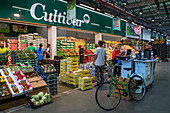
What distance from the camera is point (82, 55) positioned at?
1030 cm

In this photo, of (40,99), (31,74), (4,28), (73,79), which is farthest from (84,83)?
(4,28)

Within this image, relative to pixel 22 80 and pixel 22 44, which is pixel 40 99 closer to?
pixel 22 80

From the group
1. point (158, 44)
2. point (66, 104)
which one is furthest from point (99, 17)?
point (66, 104)

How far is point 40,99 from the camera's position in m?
3.89

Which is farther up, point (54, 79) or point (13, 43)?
point (13, 43)

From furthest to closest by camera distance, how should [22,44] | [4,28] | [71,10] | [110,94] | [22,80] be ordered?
[4,28], [22,44], [71,10], [22,80], [110,94]

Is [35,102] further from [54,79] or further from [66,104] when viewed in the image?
[54,79]

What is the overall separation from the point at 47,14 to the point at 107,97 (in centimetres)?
720

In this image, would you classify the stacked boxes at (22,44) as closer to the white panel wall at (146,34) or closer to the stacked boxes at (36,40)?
the stacked boxes at (36,40)

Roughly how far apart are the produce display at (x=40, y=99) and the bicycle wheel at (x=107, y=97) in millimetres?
1568

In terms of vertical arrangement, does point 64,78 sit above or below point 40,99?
above

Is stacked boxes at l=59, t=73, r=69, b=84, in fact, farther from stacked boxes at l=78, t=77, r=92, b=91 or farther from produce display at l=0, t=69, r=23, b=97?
Answer: produce display at l=0, t=69, r=23, b=97

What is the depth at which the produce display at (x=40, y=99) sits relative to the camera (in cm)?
369

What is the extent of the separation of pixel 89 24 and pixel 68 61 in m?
6.50
